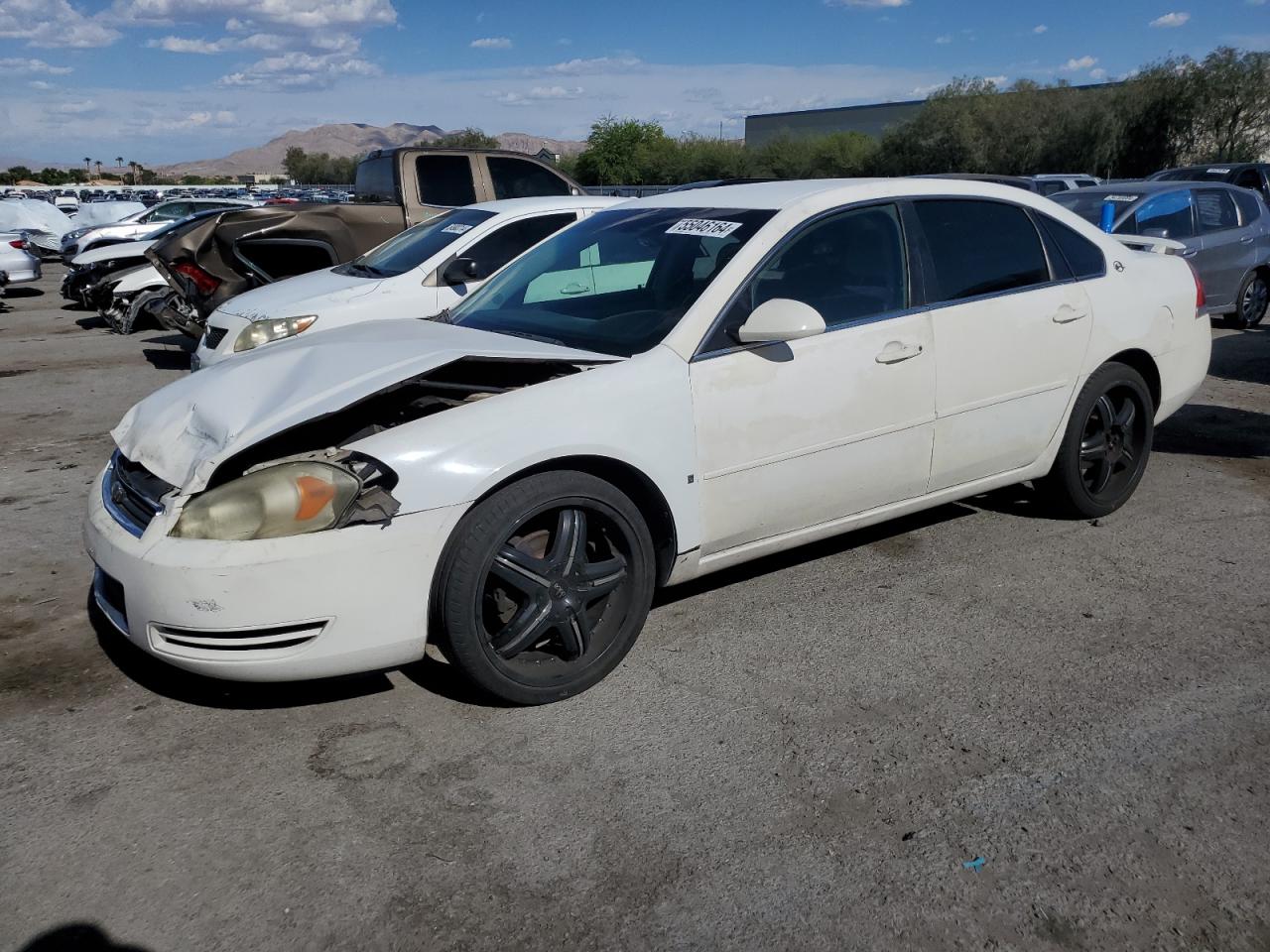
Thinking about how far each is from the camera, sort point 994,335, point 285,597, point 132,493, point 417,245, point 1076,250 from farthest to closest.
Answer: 1. point 417,245
2. point 1076,250
3. point 994,335
4. point 132,493
5. point 285,597

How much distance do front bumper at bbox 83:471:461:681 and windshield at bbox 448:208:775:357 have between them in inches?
45.7

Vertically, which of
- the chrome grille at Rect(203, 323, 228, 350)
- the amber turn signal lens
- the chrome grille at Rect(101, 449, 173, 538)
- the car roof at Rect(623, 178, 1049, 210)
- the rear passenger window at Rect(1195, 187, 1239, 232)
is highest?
the car roof at Rect(623, 178, 1049, 210)

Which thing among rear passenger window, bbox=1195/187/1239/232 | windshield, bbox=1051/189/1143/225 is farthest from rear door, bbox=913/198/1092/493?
→ rear passenger window, bbox=1195/187/1239/232

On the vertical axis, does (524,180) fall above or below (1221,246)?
above

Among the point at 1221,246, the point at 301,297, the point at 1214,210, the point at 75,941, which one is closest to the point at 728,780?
the point at 75,941

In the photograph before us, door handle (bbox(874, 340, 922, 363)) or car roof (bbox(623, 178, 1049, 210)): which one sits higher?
car roof (bbox(623, 178, 1049, 210))

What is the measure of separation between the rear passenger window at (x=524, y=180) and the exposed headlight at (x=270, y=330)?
3946 mm

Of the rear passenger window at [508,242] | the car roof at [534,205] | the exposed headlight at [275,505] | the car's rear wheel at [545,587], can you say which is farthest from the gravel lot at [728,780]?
the car roof at [534,205]

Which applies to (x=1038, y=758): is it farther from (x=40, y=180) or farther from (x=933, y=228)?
(x=40, y=180)

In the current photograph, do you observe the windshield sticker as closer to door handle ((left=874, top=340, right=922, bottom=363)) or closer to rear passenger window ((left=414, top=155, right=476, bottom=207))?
door handle ((left=874, top=340, right=922, bottom=363))

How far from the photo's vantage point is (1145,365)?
16.9 ft

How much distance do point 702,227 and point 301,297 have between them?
4498mm

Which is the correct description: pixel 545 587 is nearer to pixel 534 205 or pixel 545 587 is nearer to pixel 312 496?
pixel 312 496

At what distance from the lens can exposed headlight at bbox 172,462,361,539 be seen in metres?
3.08
